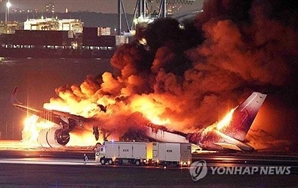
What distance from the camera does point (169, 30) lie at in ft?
306

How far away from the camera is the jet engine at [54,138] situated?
86562 millimetres

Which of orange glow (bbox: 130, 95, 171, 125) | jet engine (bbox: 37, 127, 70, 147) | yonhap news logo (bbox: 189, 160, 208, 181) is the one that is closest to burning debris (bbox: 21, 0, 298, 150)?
orange glow (bbox: 130, 95, 171, 125)

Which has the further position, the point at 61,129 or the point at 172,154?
the point at 61,129

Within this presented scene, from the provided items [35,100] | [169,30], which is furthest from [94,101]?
[35,100]

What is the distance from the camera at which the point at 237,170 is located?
208 feet

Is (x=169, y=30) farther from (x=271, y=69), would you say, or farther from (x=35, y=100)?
(x=35, y=100)

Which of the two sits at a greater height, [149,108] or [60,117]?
[149,108]

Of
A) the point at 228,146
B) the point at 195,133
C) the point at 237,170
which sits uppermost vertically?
the point at 195,133

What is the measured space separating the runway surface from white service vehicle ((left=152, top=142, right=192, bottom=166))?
1163 millimetres

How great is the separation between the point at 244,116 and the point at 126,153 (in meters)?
15.8

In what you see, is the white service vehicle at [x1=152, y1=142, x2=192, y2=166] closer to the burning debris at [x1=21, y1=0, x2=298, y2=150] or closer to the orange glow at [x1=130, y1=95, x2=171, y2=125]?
the burning debris at [x1=21, y1=0, x2=298, y2=150]

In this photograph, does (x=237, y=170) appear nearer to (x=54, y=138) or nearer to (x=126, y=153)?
(x=126, y=153)

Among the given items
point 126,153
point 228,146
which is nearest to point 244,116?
point 228,146

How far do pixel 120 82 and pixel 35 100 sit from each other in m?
73.8
